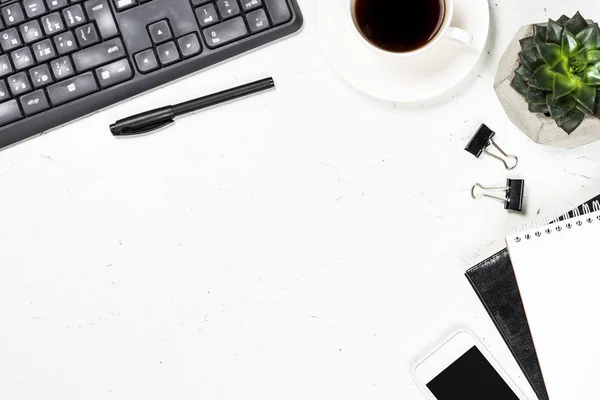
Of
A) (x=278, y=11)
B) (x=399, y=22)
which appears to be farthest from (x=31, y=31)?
(x=399, y=22)

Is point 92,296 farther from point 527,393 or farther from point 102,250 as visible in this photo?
point 527,393

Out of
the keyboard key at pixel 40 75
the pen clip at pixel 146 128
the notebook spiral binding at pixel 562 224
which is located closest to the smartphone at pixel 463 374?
the notebook spiral binding at pixel 562 224

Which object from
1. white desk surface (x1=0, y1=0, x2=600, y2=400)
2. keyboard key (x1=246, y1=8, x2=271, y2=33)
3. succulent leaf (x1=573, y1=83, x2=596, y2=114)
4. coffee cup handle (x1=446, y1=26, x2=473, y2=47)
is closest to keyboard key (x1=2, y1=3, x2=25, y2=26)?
white desk surface (x1=0, y1=0, x2=600, y2=400)

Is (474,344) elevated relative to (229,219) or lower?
lower

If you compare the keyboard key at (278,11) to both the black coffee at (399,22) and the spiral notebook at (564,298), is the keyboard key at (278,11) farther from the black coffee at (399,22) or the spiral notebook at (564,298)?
the spiral notebook at (564,298)

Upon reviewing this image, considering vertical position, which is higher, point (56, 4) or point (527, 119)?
point (56, 4)

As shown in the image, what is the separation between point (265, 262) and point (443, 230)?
0.58ft

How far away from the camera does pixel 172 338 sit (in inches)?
25.9

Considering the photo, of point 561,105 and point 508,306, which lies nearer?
point 561,105

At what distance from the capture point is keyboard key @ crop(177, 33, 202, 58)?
0.61m

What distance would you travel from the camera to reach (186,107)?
2.10 ft

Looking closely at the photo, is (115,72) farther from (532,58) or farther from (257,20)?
(532,58)

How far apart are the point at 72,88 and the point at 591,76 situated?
0.45m

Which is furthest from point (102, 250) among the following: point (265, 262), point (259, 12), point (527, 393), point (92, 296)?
point (527, 393)
